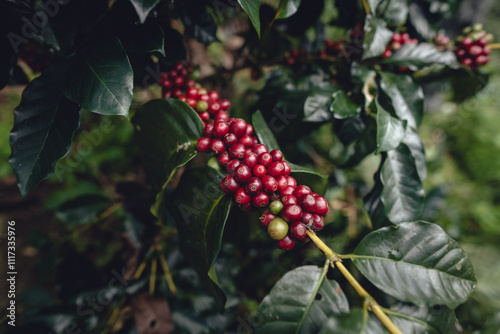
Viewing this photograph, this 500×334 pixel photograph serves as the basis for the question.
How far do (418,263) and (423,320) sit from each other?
161 millimetres

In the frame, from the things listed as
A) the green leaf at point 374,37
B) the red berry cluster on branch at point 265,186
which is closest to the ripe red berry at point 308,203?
the red berry cluster on branch at point 265,186

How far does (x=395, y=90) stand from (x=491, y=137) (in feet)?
14.5

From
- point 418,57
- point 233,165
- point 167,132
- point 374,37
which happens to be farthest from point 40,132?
point 418,57

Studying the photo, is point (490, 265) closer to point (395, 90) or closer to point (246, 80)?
point (395, 90)

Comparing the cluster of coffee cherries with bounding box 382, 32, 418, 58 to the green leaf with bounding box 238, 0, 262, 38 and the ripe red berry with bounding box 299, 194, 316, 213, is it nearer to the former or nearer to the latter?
the green leaf with bounding box 238, 0, 262, 38

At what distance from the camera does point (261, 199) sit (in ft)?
2.19

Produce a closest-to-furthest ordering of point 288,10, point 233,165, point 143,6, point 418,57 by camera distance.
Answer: point 143,6
point 233,165
point 288,10
point 418,57

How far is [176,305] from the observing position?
1.38m

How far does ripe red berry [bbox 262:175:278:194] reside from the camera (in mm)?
663

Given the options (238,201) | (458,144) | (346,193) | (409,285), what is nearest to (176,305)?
(238,201)

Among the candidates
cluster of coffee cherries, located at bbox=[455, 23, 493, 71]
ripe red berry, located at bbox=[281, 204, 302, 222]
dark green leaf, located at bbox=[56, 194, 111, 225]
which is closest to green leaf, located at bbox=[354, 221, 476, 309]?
ripe red berry, located at bbox=[281, 204, 302, 222]

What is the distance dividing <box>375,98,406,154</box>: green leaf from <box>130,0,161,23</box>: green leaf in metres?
0.70

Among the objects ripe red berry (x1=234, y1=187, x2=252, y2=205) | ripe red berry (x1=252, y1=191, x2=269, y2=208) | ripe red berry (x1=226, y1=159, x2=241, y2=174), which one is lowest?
ripe red berry (x1=252, y1=191, x2=269, y2=208)

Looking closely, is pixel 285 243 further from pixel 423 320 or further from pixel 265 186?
pixel 423 320
